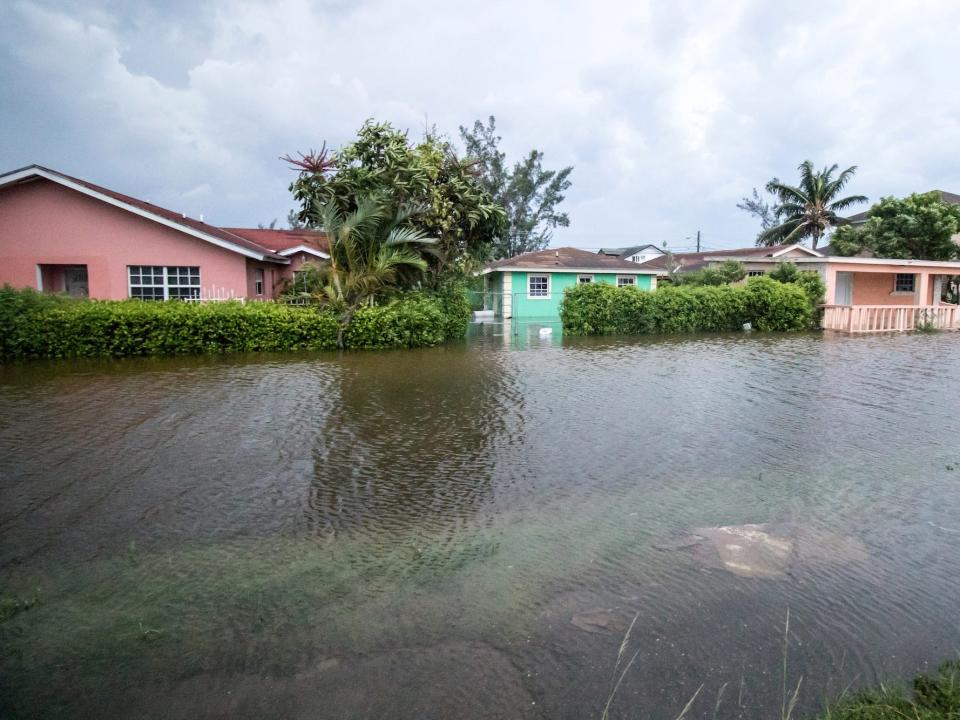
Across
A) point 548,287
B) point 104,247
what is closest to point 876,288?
point 548,287

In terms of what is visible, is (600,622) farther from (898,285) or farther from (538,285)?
(898,285)

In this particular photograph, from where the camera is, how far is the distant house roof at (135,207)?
56.5ft

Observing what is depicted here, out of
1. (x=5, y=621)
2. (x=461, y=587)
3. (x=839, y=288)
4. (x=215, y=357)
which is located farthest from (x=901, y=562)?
(x=839, y=288)

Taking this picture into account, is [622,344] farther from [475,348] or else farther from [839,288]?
[839,288]

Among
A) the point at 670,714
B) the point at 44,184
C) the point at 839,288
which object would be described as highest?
the point at 44,184

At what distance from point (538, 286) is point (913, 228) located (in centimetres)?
1765

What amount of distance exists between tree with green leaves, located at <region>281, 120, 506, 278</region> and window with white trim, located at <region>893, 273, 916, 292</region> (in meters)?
21.0

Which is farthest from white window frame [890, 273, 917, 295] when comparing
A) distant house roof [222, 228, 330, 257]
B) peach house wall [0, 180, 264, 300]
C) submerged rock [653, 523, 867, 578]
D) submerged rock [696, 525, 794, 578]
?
submerged rock [696, 525, 794, 578]

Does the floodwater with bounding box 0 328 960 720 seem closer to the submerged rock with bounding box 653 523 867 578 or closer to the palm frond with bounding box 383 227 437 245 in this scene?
the submerged rock with bounding box 653 523 867 578

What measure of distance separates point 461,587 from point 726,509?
2.44 metres

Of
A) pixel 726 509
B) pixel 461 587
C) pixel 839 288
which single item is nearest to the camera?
pixel 461 587

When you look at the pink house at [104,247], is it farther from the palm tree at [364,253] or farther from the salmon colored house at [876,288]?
the salmon colored house at [876,288]

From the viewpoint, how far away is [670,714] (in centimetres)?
279

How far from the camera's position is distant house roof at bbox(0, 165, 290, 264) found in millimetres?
17234
